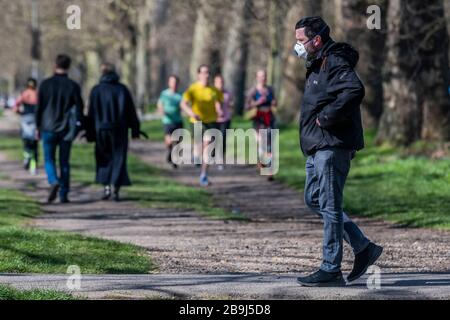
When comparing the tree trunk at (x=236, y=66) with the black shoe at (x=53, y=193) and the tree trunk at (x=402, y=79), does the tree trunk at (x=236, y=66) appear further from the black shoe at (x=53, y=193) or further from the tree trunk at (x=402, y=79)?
the black shoe at (x=53, y=193)

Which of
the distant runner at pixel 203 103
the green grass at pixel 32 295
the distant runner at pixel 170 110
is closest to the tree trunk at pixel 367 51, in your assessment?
the distant runner at pixel 170 110

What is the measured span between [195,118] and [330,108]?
12.4 m

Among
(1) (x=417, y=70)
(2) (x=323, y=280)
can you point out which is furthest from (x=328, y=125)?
(1) (x=417, y=70)

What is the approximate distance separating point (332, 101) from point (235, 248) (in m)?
3.85

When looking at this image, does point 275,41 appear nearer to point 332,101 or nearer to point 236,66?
point 236,66

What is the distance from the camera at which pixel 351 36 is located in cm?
3009

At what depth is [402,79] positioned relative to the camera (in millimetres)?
25453

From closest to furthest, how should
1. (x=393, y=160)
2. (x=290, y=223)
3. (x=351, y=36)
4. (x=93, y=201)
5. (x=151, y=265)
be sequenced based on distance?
(x=151, y=265) → (x=290, y=223) → (x=93, y=201) → (x=393, y=160) → (x=351, y=36)

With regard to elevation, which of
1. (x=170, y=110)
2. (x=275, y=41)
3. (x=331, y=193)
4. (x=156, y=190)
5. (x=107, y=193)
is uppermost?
(x=275, y=41)

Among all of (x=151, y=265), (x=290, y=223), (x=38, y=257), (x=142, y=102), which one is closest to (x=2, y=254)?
(x=38, y=257)

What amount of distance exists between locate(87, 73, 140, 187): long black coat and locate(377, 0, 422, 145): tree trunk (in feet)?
28.7

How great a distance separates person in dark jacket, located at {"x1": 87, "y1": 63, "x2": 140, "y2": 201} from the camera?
17.5 meters

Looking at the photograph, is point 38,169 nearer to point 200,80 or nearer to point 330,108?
point 200,80
